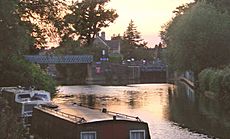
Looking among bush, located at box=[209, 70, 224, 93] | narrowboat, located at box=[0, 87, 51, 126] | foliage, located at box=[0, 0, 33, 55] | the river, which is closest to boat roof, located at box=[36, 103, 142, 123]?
foliage, located at box=[0, 0, 33, 55]

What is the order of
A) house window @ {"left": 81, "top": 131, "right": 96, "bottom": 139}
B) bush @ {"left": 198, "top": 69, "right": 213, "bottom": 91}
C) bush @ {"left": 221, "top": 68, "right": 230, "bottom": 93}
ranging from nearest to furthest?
house window @ {"left": 81, "top": 131, "right": 96, "bottom": 139}, bush @ {"left": 221, "top": 68, "right": 230, "bottom": 93}, bush @ {"left": 198, "top": 69, "right": 213, "bottom": 91}

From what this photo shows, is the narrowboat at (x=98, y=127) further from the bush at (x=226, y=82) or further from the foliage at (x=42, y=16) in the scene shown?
the bush at (x=226, y=82)

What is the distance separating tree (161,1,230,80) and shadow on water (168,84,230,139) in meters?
7.71

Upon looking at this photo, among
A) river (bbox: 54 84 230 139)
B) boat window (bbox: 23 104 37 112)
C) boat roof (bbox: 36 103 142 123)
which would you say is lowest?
river (bbox: 54 84 230 139)

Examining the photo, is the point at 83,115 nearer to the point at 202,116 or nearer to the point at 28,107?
the point at 28,107

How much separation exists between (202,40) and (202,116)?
19.9m

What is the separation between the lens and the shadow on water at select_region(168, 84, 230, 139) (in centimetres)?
2952

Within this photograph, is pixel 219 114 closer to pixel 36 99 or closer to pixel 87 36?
pixel 36 99

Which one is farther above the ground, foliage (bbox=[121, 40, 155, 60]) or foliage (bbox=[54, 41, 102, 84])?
foliage (bbox=[121, 40, 155, 60])

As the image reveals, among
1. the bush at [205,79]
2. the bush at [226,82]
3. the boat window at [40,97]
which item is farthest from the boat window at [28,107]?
the bush at [205,79]

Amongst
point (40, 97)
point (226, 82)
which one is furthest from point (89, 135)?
point (226, 82)

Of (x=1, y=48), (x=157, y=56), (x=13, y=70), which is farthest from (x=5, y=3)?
(x=157, y=56)

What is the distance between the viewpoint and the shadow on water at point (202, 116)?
2952 cm

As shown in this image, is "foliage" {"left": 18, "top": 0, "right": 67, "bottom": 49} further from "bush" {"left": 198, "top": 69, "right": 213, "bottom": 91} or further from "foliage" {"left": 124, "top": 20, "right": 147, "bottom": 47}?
"foliage" {"left": 124, "top": 20, "right": 147, "bottom": 47}
